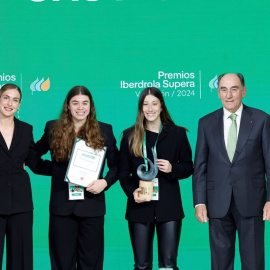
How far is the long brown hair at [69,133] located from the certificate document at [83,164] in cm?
5

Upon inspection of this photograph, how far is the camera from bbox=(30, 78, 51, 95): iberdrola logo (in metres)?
5.55

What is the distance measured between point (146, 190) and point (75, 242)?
0.64m

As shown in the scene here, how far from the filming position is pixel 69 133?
162 inches

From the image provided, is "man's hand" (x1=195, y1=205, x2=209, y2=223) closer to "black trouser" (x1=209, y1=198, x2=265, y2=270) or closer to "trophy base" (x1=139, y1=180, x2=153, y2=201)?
"black trouser" (x1=209, y1=198, x2=265, y2=270)

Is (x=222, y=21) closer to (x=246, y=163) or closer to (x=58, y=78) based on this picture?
(x=58, y=78)

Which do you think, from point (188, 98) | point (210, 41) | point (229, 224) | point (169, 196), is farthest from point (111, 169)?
point (210, 41)

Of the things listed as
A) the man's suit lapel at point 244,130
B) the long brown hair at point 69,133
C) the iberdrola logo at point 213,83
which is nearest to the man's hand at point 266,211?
the man's suit lapel at point 244,130

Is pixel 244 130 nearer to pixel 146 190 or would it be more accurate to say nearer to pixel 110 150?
pixel 146 190

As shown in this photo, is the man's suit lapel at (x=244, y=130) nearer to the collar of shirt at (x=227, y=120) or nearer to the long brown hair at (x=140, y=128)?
the collar of shirt at (x=227, y=120)

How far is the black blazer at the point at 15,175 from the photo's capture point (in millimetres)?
3955

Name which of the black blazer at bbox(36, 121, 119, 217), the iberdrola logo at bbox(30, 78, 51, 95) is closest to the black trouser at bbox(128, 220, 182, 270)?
the black blazer at bbox(36, 121, 119, 217)

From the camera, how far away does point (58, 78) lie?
18.2ft

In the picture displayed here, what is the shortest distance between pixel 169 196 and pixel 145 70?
1.74m

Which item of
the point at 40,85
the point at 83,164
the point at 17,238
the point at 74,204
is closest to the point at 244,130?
the point at 83,164
